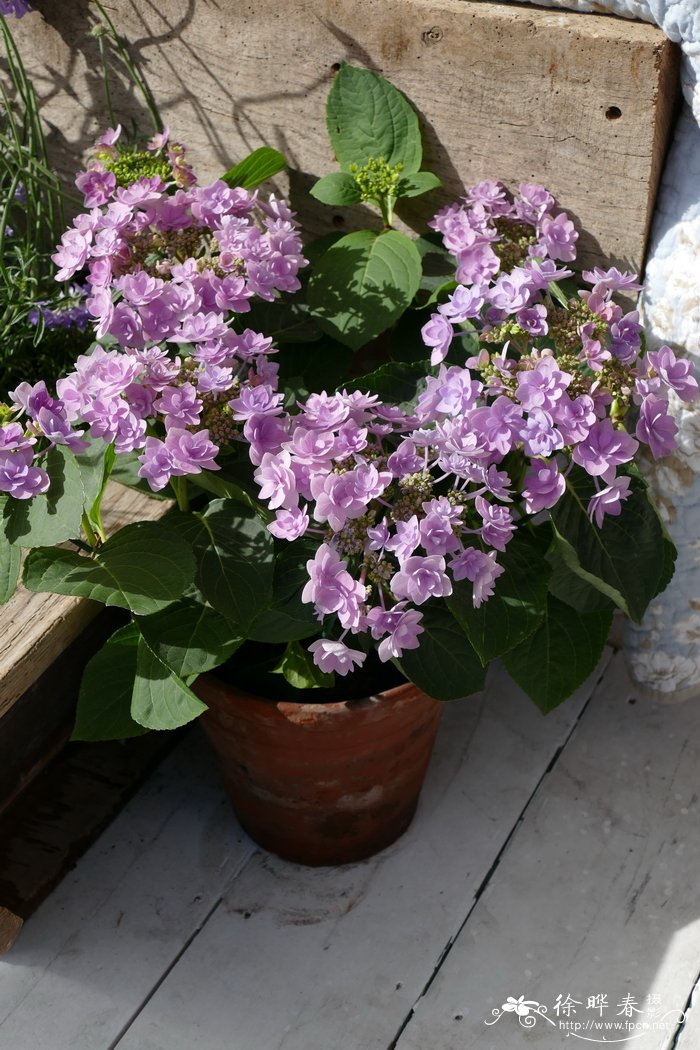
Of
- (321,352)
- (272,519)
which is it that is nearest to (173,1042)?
(272,519)

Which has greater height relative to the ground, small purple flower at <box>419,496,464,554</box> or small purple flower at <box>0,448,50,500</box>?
small purple flower at <box>0,448,50,500</box>

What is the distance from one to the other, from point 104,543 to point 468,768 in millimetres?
698

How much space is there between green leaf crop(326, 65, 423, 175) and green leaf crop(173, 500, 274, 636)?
1.62 ft

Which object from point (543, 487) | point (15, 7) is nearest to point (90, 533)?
point (543, 487)

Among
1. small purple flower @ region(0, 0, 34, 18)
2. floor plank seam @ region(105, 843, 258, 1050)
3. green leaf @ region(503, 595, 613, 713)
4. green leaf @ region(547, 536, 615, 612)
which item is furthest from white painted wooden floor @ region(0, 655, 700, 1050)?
small purple flower @ region(0, 0, 34, 18)

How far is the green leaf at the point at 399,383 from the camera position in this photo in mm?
1185

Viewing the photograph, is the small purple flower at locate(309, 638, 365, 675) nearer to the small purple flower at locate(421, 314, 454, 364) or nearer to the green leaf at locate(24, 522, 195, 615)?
the green leaf at locate(24, 522, 195, 615)

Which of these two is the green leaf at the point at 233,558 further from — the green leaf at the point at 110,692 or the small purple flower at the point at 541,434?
the small purple flower at the point at 541,434

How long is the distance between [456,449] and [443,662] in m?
0.30

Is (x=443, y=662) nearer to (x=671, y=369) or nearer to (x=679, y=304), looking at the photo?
(x=671, y=369)

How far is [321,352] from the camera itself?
1.36 metres

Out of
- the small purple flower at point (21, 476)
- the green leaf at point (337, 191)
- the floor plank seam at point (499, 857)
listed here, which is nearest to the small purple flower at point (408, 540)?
the small purple flower at point (21, 476)

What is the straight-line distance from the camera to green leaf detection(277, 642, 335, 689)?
4.03 feet

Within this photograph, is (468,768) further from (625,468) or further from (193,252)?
(193,252)
